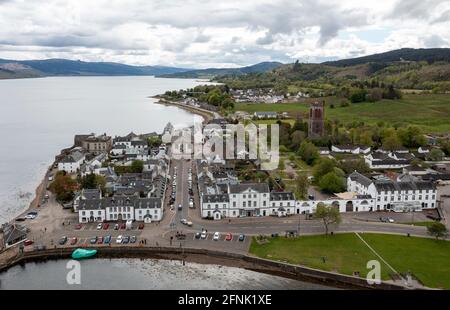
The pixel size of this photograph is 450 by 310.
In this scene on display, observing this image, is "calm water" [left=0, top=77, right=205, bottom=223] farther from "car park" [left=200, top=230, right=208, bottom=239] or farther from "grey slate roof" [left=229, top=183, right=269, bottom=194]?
"grey slate roof" [left=229, top=183, right=269, bottom=194]

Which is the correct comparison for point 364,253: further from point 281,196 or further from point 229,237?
point 281,196

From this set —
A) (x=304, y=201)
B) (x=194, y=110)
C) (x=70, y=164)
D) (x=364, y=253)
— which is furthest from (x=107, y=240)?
(x=194, y=110)

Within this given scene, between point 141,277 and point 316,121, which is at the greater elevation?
point 316,121

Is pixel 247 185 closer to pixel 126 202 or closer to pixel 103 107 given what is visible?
pixel 126 202

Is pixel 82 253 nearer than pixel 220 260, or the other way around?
pixel 220 260

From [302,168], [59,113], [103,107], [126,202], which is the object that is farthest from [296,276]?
[103,107]

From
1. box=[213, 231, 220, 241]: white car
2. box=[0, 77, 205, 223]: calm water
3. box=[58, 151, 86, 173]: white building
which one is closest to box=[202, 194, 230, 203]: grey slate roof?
box=[213, 231, 220, 241]: white car

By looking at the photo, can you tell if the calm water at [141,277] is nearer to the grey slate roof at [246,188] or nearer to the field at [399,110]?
the grey slate roof at [246,188]
